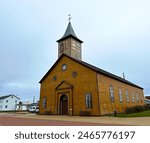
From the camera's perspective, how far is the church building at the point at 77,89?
18.3 m

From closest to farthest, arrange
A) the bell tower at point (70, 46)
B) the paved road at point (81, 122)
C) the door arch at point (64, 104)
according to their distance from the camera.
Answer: the paved road at point (81, 122) → the door arch at point (64, 104) → the bell tower at point (70, 46)

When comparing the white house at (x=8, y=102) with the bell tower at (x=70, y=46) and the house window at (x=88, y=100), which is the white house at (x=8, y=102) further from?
the house window at (x=88, y=100)

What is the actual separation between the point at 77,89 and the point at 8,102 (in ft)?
160

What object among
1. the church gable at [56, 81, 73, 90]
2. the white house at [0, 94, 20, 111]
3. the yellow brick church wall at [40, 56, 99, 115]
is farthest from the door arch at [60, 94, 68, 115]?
the white house at [0, 94, 20, 111]

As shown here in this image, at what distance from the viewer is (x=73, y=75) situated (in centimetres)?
2102

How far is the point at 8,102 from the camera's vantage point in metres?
59.2

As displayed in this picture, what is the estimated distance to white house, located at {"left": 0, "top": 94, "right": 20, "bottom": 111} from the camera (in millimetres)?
57156

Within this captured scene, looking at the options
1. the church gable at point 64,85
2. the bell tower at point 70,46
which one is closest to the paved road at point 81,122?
the church gable at point 64,85

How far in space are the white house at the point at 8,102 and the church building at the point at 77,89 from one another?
1568 inches

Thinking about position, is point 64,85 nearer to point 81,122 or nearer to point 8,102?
point 81,122

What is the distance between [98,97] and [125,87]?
10802 mm

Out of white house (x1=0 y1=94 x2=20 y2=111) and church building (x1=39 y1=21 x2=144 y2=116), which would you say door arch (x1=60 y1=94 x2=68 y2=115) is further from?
white house (x1=0 y1=94 x2=20 y2=111)

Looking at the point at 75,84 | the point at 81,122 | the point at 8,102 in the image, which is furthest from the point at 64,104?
the point at 8,102

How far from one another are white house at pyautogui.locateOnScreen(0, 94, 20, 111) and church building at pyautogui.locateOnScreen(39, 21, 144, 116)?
39.8 meters
